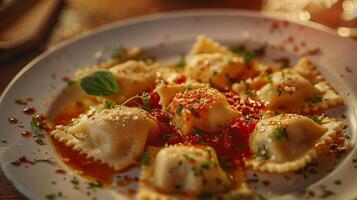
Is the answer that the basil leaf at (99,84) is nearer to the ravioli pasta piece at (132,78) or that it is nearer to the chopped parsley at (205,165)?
the ravioli pasta piece at (132,78)

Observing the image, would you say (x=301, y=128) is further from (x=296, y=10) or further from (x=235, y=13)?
(x=296, y=10)

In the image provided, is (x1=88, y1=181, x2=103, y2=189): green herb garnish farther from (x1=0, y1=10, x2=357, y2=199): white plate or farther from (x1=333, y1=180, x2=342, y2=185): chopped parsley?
(x1=333, y1=180, x2=342, y2=185): chopped parsley

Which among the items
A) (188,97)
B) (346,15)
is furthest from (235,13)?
(188,97)

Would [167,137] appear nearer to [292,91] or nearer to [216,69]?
[216,69]

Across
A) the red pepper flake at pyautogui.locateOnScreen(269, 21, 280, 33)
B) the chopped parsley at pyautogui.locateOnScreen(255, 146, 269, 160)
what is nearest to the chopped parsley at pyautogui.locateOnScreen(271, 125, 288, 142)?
the chopped parsley at pyautogui.locateOnScreen(255, 146, 269, 160)

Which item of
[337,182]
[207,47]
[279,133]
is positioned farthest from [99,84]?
Answer: [337,182]
